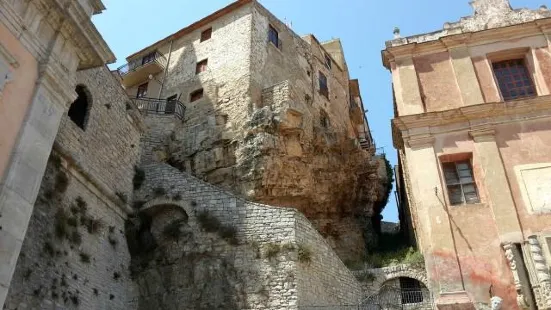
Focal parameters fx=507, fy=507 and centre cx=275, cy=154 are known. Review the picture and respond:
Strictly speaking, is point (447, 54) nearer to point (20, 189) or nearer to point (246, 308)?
point (246, 308)

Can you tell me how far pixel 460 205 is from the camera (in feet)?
39.0

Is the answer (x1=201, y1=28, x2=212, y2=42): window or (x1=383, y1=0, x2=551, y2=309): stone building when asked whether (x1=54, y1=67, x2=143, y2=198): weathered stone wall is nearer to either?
(x1=383, y1=0, x2=551, y2=309): stone building

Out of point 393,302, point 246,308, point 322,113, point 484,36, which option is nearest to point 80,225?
point 246,308

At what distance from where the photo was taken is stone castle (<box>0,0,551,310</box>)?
8164mm

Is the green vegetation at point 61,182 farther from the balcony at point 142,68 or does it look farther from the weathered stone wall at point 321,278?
the balcony at point 142,68

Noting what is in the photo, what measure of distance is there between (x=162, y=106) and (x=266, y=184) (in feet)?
27.3

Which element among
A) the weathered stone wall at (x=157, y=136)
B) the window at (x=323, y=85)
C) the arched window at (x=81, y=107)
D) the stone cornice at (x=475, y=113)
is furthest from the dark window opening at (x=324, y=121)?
the arched window at (x=81, y=107)

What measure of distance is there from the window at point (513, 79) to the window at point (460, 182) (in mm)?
2576

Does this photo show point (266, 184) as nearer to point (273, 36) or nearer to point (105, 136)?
point (105, 136)

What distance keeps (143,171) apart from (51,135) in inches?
336

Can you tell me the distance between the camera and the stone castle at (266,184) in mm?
8164

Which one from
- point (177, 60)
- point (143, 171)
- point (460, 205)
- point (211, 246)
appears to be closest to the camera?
point (460, 205)

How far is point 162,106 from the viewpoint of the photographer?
23438 millimetres

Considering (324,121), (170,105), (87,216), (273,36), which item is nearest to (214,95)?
(170,105)
